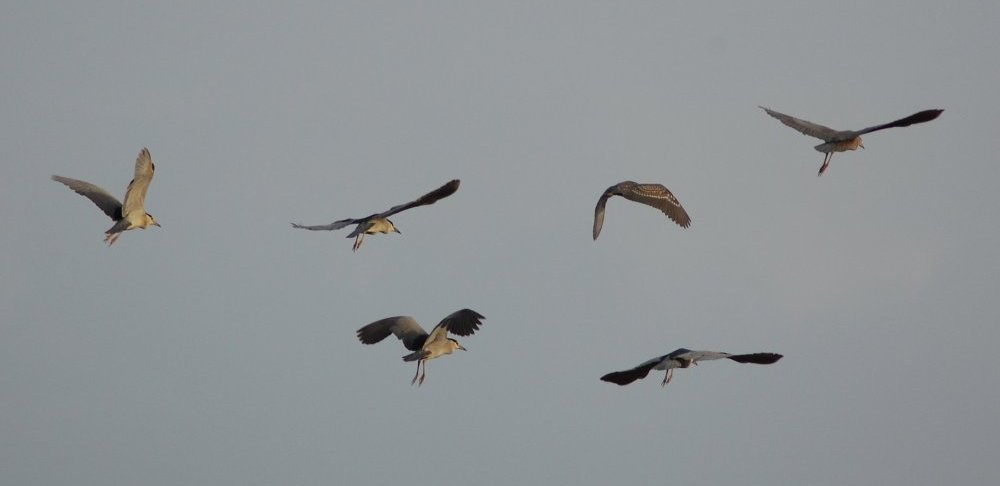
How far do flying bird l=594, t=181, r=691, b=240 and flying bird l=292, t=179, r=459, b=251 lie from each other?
3.57 meters

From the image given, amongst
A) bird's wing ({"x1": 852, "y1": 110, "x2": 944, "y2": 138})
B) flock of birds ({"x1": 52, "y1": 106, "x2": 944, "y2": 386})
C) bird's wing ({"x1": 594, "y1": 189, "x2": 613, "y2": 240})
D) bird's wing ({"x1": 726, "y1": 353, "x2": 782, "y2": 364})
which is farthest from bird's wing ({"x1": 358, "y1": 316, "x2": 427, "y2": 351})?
bird's wing ({"x1": 852, "y1": 110, "x2": 944, "y2": 138})

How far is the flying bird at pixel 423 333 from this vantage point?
2994cm

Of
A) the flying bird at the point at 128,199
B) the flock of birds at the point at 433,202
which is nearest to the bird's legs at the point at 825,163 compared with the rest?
the flock of birds at the point at 433,202

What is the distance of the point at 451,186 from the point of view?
27516mm

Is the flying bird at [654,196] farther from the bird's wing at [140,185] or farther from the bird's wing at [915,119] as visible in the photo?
the bird's wing at [140,185]

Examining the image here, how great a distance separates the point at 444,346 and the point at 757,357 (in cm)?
688

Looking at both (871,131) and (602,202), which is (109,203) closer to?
(602,202)

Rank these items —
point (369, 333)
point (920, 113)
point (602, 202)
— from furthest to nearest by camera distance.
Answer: point (369, 333), point (602, 202), point (920, 113)

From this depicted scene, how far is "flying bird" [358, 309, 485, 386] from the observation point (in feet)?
98.2

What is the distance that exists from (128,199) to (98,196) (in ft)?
4.34

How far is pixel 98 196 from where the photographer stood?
3288 cm

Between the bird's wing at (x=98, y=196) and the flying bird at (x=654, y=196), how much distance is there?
399 inches

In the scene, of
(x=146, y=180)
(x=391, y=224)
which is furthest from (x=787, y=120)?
(x=146, y=180)

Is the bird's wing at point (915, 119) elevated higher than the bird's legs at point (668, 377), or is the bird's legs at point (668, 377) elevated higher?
the bird's wing at point (915, 119)
